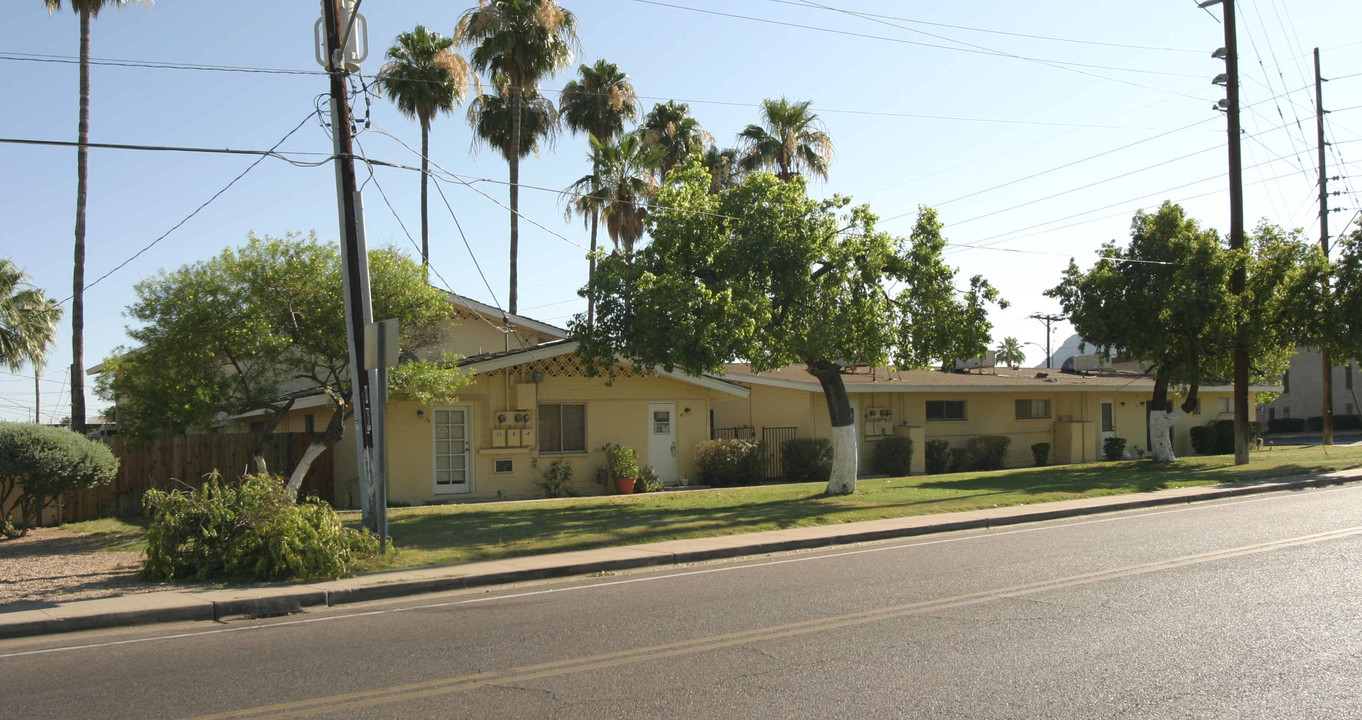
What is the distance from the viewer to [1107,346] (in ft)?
86.5

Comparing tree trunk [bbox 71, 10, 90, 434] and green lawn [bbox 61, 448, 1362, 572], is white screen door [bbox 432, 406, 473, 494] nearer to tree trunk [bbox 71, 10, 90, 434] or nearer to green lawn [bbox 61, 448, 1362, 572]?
green lawn [bbox 61, 448, 1362, 572]

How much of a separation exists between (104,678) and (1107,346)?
24.7 m

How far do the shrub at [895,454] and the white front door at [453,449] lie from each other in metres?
12.8

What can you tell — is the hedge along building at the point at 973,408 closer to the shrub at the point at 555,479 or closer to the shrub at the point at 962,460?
the shrub at the point at 962,460

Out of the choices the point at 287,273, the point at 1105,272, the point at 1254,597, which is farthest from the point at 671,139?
the point at 1254,597

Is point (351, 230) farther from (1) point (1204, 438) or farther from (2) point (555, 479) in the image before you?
(1) point (1204, 438)

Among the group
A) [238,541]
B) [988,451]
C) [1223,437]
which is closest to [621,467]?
[238,541]

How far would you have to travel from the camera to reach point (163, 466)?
19.1m

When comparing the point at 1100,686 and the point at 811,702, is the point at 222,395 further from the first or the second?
the point at 1100,686

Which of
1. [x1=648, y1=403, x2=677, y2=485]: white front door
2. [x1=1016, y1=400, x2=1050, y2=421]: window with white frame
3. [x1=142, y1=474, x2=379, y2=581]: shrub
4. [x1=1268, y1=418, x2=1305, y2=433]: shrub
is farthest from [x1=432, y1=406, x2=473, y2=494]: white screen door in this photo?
[x1=1268, y1=418, x2=1305, y2=433]: shrub

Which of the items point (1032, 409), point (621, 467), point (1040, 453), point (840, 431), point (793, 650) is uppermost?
point (1032, 409)

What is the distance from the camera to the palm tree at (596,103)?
33156mm

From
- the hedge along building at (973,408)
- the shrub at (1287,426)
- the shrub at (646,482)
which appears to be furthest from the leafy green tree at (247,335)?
the shrub at (1287,426)

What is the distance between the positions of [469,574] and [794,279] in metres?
8.80
